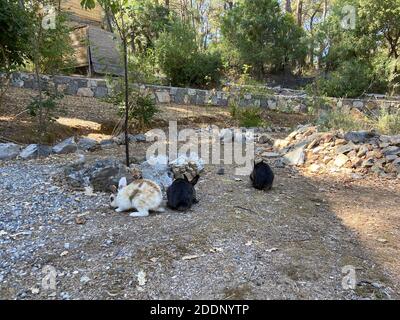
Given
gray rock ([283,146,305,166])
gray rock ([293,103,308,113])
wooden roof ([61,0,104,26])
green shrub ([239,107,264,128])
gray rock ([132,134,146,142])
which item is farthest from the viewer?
wooden roof ([61,0,104,26])

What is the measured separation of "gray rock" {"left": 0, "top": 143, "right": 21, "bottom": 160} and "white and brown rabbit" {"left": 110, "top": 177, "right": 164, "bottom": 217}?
2.31 meters

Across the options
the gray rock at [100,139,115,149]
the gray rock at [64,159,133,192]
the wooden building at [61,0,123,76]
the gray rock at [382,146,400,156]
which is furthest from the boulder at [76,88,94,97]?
the gray rock at [382,146,400,156]

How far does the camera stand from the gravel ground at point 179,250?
7.69ft

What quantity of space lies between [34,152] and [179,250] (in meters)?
3.17

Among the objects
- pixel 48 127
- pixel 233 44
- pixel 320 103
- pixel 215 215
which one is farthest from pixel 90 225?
pixel 233 44

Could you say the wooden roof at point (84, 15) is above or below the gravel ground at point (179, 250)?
above

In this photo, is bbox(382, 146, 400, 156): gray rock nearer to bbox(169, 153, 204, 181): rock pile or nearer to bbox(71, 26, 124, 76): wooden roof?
bbox(169, 153, 204, 181): rock pile

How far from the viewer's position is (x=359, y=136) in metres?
5.95

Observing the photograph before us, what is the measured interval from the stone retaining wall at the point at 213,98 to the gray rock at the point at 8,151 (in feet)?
15.5

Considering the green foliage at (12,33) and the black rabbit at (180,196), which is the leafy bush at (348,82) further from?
the black rabbit at (180,196)

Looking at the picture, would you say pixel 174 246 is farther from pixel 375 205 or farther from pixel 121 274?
pixel 375 205

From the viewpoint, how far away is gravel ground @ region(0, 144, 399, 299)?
7.69 ft

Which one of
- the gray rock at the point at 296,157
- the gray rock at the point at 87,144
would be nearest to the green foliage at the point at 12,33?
the gray rock at the point at 87,144

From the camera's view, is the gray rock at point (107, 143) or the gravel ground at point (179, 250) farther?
the gray rock at point (107, 143)
